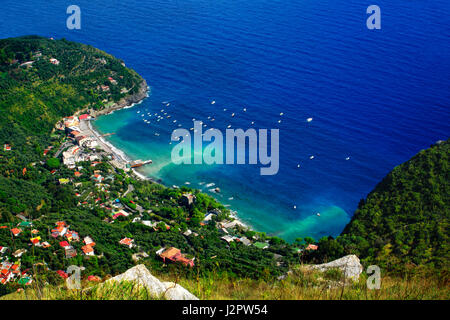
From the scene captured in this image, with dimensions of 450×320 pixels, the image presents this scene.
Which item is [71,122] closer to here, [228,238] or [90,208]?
[90,208]

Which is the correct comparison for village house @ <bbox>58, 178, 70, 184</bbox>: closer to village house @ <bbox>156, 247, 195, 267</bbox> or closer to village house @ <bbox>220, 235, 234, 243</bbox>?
village house @ <bbox>156, 247, 195, 267</bbox>

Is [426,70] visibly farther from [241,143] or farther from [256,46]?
[241,143]

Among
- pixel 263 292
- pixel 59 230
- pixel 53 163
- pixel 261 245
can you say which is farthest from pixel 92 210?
pixel 263 292

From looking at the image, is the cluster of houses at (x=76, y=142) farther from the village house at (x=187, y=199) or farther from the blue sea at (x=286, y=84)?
the village house at (x=187, y=199)

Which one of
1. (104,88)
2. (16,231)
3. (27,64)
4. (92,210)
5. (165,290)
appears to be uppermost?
(27,64)

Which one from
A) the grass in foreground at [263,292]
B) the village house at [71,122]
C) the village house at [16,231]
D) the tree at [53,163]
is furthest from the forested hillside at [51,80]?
the grass in foreground at [263,292]

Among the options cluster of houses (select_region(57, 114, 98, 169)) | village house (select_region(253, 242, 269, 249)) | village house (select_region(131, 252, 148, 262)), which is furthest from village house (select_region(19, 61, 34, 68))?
village house (select_region(253, 242, 269, 249))

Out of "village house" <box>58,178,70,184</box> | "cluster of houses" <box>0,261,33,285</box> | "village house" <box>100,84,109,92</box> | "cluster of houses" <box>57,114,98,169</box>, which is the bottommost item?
"cluster of houses" <box>0,261,33,285</box>
